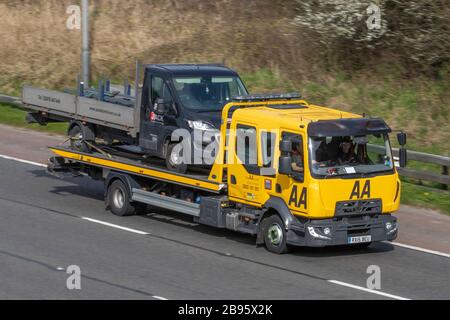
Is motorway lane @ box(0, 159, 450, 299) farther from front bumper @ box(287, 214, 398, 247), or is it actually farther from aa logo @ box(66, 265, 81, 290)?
front bumper @ box(287, 214, 398, 247)

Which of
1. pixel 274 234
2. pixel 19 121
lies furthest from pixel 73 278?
pixel 19 121

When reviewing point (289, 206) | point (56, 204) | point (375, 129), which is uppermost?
point (375, 129)

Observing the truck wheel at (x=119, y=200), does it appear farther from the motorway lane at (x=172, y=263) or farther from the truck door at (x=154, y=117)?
the truck door at (x=154, y=117)

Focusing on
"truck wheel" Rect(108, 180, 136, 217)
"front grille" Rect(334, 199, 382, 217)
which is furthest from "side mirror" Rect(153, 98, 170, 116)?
"front grille" Rect(334, 199, 382, 217)

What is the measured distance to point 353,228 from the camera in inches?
635

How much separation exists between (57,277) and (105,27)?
20.5m

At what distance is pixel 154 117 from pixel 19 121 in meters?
11.1

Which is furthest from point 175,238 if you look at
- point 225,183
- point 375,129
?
point 375,129

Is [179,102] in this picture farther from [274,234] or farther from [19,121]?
[19,121]

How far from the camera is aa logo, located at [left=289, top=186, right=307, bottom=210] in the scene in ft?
52.0

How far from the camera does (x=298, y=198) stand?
16.0m

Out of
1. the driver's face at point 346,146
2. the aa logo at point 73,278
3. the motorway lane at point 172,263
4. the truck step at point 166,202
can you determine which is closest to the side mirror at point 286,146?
the driver's face at point 346,146
